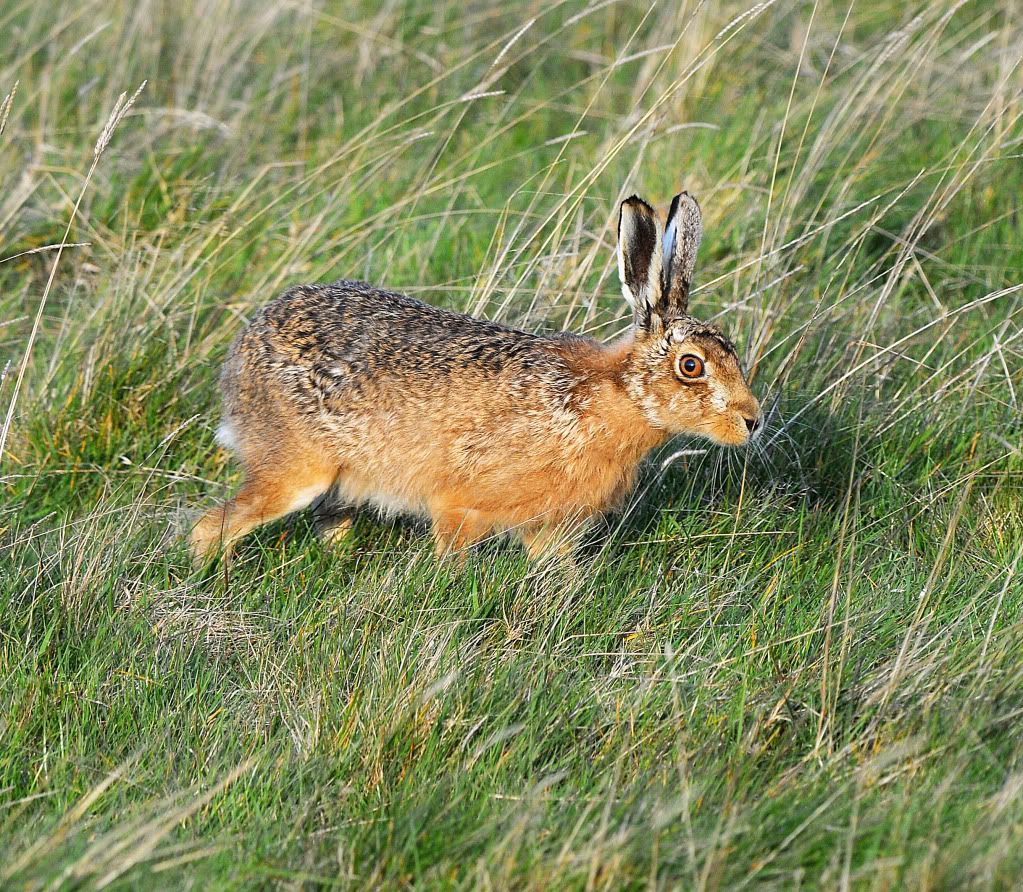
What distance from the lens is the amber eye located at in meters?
4.81

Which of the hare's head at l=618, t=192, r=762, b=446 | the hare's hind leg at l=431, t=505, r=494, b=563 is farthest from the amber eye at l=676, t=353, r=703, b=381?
the hare's hind leg at l=431, t=505, r=494, b=563

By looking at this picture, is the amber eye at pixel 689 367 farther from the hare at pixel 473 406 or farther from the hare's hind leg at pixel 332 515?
the hare's hind leg at pixel 332 515

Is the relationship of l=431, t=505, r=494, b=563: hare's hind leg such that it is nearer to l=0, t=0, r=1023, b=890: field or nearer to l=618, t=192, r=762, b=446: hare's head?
l=0, t=0, r=1023, b=890: field

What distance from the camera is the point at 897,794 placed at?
10.7ft

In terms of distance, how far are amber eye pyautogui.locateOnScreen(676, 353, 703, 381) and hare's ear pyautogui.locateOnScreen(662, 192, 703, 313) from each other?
19 centimetres

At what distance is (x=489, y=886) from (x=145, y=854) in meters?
0.70

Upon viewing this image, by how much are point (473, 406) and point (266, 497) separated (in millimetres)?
805

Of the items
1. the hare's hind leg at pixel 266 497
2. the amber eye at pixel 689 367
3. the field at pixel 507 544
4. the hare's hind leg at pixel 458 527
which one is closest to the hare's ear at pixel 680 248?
the amber eye at pixel 689 367

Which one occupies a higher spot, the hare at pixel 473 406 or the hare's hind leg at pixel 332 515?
the hare at pixel 473 406

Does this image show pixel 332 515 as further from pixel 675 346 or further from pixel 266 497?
pixel 675 346

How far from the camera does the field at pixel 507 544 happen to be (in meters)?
3.23

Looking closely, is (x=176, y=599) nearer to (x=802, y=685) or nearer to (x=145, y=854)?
(x=145, y=854)

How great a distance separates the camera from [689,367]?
482cm

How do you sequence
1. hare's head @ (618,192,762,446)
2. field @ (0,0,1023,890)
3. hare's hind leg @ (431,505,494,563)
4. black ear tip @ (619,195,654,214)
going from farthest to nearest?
hare's hind leg @ (431,505,494,563) → hare's head @ (618,192,762,446) → black ear tip @ (619,195,654,214) → field @ (0,0,1023,890)
